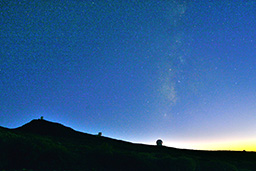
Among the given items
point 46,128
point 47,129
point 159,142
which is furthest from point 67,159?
point 46,128

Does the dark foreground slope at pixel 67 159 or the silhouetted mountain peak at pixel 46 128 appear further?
the silhouetted mountain peak at pixel 46 128

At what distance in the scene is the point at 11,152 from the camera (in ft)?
43.0

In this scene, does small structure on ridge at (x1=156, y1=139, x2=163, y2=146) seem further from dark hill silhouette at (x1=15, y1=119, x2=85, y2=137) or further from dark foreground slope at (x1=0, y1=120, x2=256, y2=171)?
dark foreground slope at (x1=0, y1=120, x2=256, y2=171)

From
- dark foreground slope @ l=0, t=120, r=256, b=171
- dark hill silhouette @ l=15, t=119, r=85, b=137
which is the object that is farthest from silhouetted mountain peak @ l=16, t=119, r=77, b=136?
dark foreground slope @ l=0, t=120, r=256, b=171

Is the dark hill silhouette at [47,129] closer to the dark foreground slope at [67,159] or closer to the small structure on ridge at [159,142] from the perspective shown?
the small structure on ridge at [159,142]

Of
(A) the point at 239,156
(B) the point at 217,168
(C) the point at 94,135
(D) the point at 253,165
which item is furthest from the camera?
(C) the point at 94,135

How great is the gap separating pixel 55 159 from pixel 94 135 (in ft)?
86.8

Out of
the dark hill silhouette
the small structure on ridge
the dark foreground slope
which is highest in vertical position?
the dark hill silhouette

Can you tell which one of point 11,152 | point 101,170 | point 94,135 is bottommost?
point 101,170

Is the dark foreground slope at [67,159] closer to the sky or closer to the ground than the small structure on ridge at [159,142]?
closer to the ground

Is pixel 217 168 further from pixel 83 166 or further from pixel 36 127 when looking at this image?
pixel 36 127

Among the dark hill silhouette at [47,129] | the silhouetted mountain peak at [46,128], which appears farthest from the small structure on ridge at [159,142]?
Result: the silhouetted mountain peak at [46,128]

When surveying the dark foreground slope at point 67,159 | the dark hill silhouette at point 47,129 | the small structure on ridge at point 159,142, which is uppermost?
the dark hill silhouette at point 47,129

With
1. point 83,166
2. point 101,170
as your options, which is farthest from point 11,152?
point 101,170
